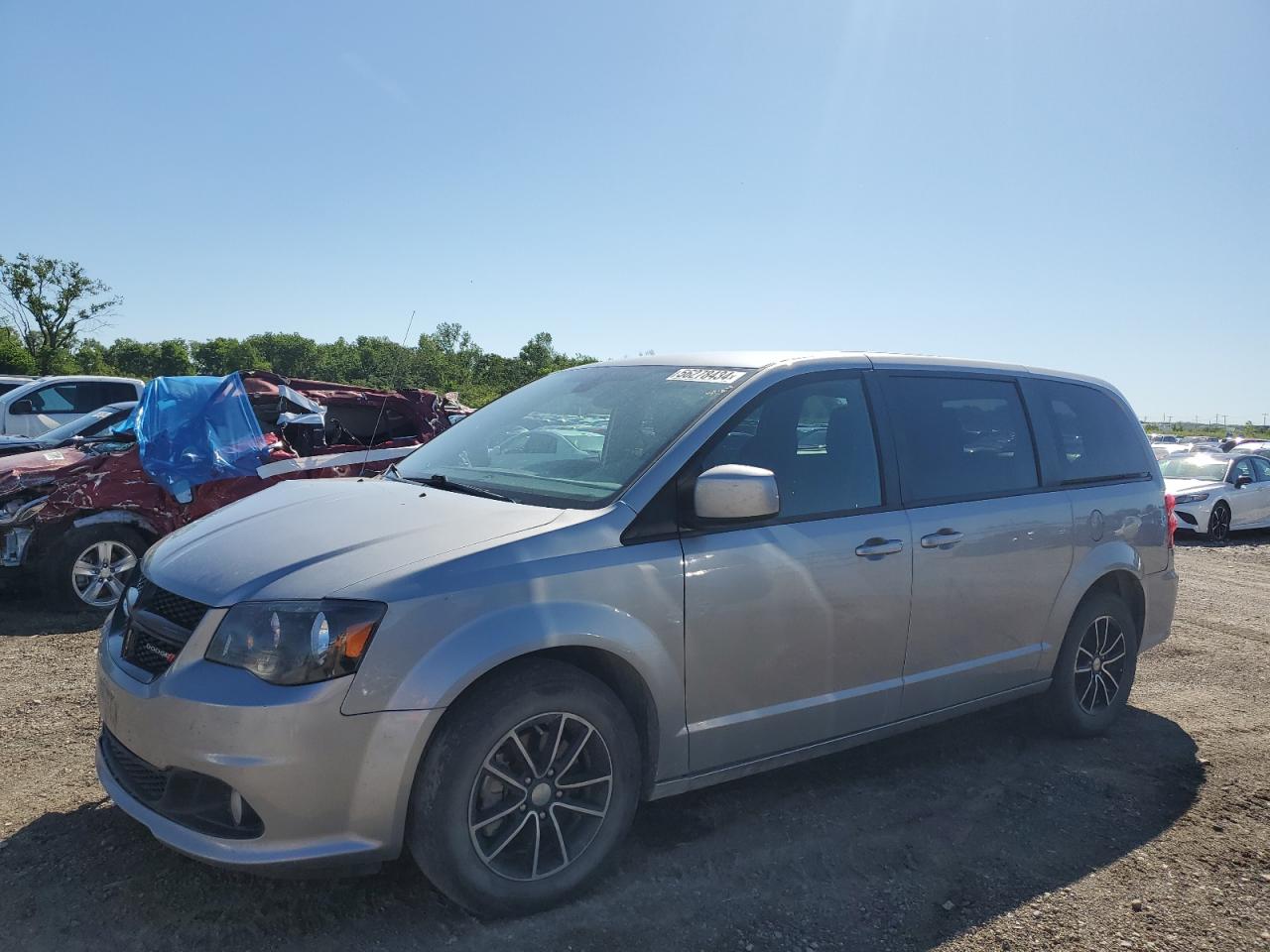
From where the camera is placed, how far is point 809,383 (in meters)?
3.78

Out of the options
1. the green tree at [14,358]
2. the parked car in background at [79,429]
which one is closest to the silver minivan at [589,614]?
the parked car in background at [79,429]

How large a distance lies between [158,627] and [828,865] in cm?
242

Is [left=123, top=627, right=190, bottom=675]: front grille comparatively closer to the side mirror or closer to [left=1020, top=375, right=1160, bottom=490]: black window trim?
the side mirror

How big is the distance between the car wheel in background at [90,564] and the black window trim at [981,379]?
5407 millimetres

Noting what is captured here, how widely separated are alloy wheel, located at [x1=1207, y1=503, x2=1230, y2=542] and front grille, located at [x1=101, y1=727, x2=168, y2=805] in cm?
1502

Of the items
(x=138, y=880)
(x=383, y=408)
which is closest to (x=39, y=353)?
(x=383, y=408)

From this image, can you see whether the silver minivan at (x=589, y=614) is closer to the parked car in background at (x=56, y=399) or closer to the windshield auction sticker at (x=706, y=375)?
the windshield auction sticker at (x=706, y=375)

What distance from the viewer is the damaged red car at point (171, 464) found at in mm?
6656

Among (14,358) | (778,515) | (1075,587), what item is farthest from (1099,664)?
(14,358)

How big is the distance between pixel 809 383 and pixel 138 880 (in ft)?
9.68

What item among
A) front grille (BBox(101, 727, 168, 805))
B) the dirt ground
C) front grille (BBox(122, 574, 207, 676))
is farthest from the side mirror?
front grille (BBox(101, 727, 168, 805))

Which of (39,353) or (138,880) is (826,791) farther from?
(39,353)

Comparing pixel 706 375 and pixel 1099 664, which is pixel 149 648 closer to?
pixel 706 375

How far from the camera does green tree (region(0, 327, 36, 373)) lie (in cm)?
3741
